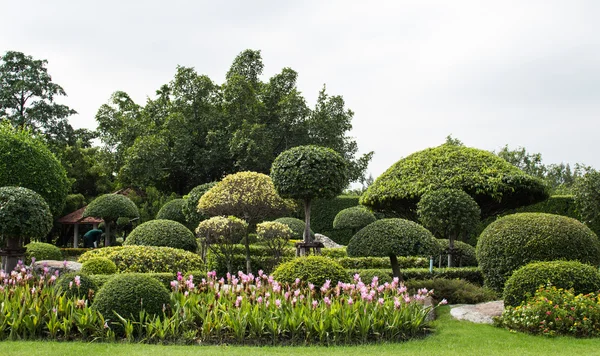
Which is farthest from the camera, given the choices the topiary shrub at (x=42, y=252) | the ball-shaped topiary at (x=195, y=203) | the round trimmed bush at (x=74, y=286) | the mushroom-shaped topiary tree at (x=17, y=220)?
the ball-shaped topiary at (x=195, y=203)

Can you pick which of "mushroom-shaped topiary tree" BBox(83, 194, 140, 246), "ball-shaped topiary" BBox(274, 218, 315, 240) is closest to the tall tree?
"mushroom-shaped topiary tree" BBox(83, 194, 140, 246)

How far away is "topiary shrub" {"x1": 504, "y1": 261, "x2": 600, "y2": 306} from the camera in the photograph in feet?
29.1

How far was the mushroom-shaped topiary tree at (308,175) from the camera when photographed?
12906 mm

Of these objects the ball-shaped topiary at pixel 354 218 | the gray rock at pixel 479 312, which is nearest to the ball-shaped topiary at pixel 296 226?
the ball-shaped topiary at pixel 354 218

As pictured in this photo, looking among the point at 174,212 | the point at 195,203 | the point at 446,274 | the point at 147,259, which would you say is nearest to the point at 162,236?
the point at 147,259

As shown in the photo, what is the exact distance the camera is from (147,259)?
40.5 feet

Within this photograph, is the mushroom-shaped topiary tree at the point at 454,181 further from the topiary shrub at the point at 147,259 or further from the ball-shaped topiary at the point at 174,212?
the ball-shaped topiary at the point at 174,212

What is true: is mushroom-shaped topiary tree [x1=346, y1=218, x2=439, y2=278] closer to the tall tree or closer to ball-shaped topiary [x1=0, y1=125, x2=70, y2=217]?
ball-shaped topiary [x1=0, y1=125, x2=70, y2=217]

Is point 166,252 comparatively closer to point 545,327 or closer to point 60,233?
point 545,327

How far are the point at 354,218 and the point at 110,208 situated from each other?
35.0 feet

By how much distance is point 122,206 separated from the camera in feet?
81.3

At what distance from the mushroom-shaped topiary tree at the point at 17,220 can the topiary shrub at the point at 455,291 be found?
7.81 meters

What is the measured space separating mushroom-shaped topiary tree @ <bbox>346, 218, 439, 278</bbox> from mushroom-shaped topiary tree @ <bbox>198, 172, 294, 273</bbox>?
545 cm

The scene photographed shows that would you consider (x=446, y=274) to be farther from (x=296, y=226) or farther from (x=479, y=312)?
(x=296, y=226)
